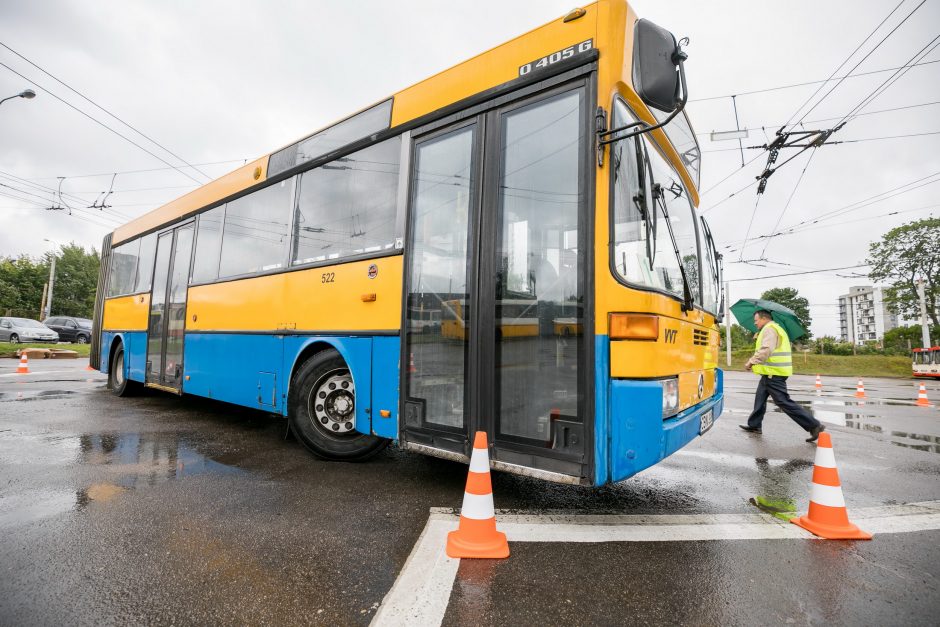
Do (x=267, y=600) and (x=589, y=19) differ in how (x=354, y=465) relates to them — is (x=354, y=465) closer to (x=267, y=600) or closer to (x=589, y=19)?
(x=267, y=600)

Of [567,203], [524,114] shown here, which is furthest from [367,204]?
[567,203]

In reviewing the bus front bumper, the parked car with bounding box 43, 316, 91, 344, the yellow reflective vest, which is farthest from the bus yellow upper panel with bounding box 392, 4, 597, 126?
the parked car with bounding box 43, 316, 91, 344

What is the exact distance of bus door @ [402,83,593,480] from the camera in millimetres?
2887

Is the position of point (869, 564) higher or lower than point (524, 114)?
lower

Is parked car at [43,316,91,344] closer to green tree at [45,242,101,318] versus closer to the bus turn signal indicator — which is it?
green tree at [45,242,101,318]

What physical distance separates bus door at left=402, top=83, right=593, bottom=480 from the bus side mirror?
1.27 ft

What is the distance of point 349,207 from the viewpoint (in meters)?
4.34

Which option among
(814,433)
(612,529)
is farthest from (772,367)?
(612,529)

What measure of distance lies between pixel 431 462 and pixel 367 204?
98.6 inches

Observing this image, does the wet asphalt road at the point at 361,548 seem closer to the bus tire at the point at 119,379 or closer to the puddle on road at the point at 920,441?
the puddle on road at the point at 920,441

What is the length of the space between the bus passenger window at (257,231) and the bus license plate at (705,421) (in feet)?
13.9

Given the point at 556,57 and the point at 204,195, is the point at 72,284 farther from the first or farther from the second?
the point at 556,57

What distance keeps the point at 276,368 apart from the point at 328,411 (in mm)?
875

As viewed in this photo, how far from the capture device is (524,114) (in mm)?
3229
